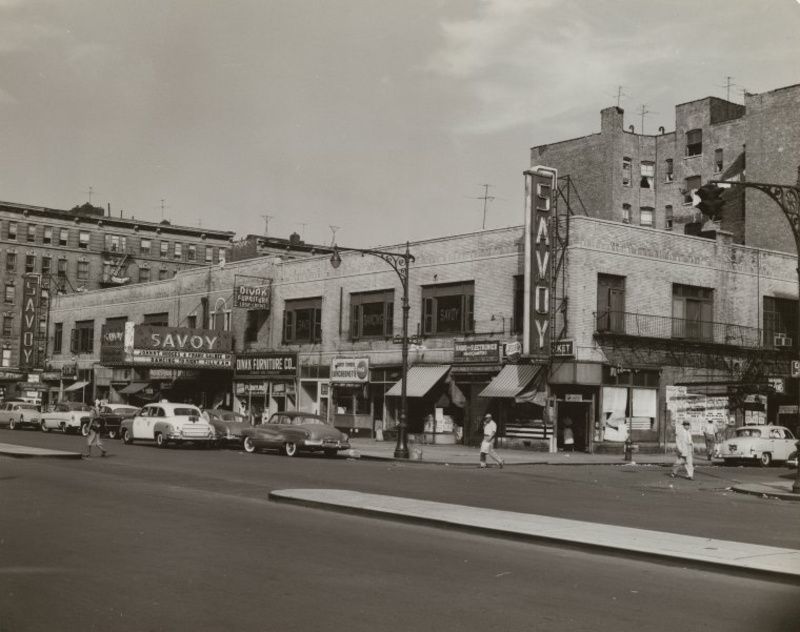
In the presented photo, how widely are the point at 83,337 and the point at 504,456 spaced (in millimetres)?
44907

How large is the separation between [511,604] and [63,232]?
3782 inches

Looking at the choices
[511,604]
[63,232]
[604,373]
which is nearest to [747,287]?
[604,373]

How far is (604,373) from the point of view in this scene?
38938 millimetres

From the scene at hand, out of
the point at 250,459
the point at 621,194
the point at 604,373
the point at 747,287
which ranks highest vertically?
the point at 621,194

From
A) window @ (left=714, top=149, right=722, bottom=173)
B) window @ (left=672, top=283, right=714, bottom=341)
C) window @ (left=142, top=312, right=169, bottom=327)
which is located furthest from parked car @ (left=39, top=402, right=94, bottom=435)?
window @ (left=714, top=149, right=722, bottom=173)

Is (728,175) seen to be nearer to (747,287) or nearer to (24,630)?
(747,287)

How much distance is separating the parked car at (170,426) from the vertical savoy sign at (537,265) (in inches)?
504

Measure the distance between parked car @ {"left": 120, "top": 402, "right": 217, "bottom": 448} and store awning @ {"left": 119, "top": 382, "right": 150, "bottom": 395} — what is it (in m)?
23.6

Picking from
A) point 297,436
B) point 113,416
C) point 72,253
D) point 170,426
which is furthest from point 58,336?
point 297,436

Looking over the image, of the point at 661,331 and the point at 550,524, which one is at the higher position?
the point at 661,331

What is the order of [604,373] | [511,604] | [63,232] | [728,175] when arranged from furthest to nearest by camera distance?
[63,232]
[728,175]
[604,373]
[511,604]

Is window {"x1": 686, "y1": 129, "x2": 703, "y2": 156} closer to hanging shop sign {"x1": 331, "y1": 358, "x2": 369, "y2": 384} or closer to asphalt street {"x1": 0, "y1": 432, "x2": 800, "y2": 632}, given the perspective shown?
hanging shop sign {"x1": 331, "y1": 358, "x2": 369, "y2": 384}

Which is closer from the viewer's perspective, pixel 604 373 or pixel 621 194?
pixel 604 373

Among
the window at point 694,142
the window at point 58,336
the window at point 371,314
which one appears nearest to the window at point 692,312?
the window at point 371,314
